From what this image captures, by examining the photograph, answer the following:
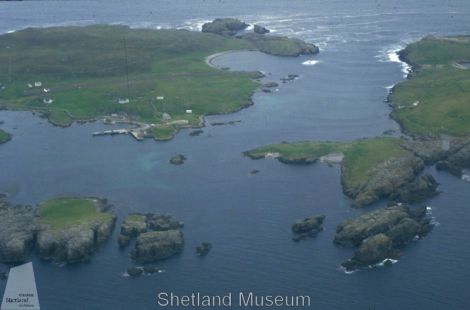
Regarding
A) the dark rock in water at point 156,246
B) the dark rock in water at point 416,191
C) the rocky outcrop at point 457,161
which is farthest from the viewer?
the rocky outcrop at point 457,161

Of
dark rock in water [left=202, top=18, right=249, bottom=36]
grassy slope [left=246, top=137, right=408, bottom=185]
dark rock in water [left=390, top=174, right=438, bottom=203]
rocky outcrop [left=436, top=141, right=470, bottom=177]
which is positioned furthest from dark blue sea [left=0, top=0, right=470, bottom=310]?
dark rock in water [left=202, top=18, right=249, bottom=36]

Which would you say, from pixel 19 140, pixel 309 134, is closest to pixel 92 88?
pixel 19 140

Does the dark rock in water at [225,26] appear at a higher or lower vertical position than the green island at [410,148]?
higher

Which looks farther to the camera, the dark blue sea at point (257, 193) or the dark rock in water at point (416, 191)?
the dark rock in water at point (416, 191)

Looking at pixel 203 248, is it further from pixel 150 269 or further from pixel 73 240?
pixel 73 240

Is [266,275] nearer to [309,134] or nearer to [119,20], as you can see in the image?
[309,134]

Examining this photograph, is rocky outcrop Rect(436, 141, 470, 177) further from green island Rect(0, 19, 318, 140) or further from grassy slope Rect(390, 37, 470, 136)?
green island Rect(0, 19, 318, 140)

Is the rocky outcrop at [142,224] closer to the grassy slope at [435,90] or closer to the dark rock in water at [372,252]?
the dark rock in water at [372,252]

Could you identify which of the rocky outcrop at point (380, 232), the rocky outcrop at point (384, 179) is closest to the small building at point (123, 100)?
the rocky outcrop at point (384, 179)
